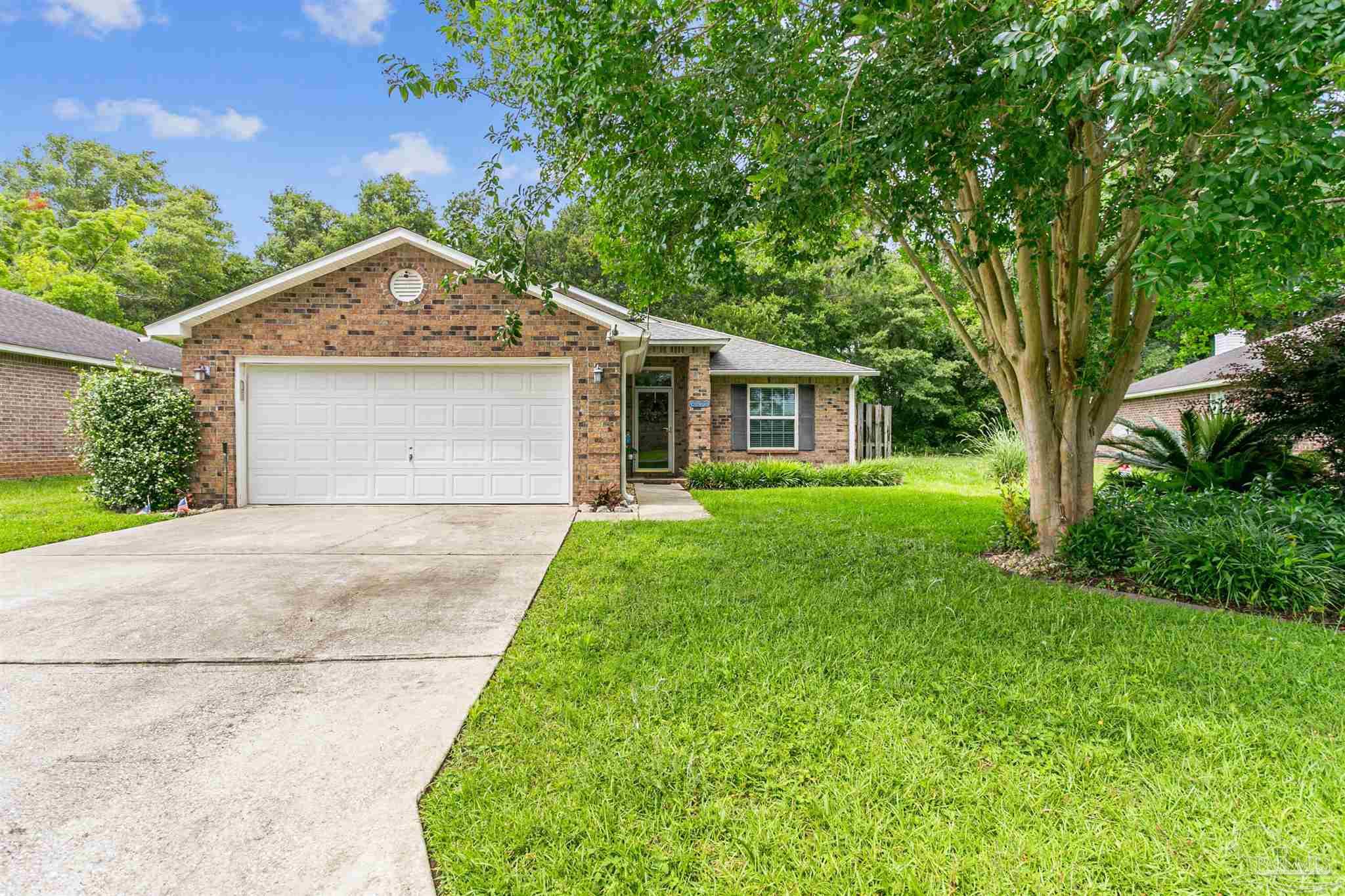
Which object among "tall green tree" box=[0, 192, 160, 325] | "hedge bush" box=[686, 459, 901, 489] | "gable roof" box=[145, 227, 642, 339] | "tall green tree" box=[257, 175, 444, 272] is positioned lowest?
"hedge bush" box=[686, 459, 901, 489]

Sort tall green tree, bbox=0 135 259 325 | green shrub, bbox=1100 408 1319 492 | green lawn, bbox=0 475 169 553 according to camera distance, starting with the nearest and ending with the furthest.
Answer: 1. green shrub, bbox=1100 408 1319 492
2. green lawn, bbox=0 475 169 553
3. tall green tree, bbox=0 135 259 325

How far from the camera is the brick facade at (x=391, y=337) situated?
8.91 m

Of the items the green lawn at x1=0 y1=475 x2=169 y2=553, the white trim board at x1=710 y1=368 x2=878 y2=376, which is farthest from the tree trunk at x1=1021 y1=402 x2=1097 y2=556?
the green lawn at x1=0 y1=475 x2=169 y2=553

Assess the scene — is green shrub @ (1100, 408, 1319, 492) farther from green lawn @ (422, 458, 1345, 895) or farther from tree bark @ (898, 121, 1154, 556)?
green lawn @ (422, 458, 1345, 895)

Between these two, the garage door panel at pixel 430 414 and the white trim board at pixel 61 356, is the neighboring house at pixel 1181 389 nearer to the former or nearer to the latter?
the garage door panel at pixel 430 414

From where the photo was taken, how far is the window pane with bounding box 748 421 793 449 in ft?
45.6

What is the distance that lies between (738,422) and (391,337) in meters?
7.53

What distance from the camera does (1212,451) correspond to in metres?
6.41

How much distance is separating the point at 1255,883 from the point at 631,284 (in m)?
5.35

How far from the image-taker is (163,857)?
180 centimetres

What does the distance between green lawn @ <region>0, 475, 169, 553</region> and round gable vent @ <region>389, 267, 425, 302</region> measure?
4.28 metres

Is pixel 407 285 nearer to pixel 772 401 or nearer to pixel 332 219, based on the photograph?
pixel 772 401

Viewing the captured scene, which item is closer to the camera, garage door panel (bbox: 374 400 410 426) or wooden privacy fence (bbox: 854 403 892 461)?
garage door panel (bbox: 374 400 410 426)

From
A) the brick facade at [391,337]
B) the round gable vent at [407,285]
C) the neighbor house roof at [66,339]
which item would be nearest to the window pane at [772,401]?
the brick facade at [391,337]
